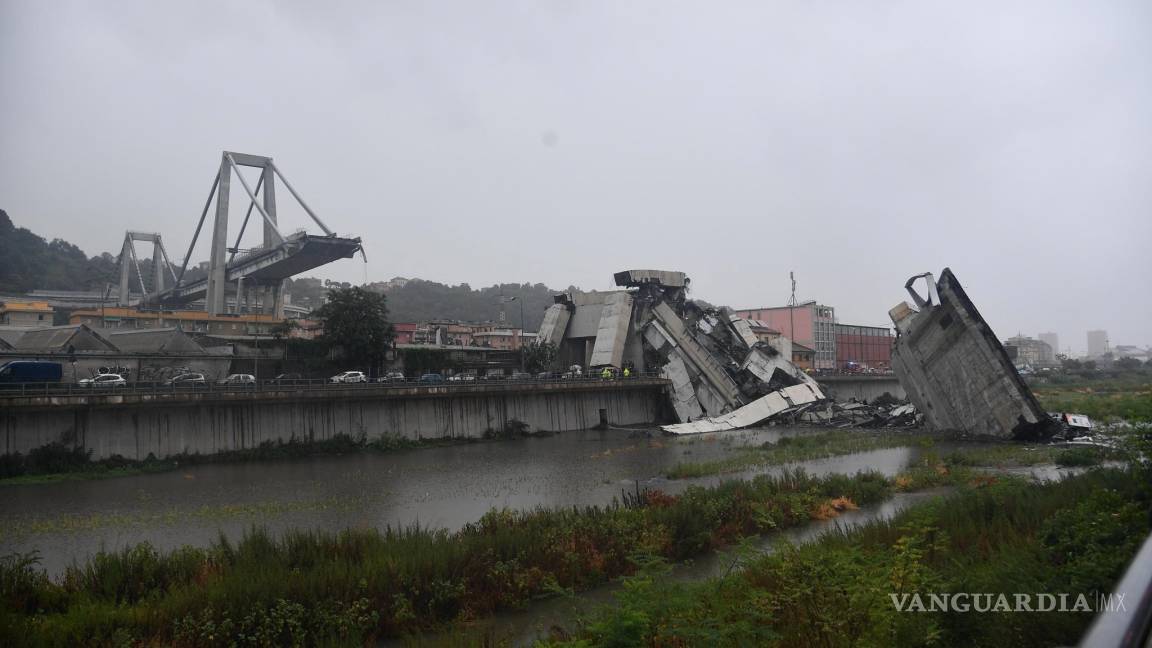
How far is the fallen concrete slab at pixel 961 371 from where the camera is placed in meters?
33.9

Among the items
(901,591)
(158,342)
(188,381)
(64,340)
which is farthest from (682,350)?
(901,591)

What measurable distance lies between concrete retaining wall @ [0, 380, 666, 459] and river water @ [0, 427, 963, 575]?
83.6 inches

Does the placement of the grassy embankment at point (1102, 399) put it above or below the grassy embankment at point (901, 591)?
below

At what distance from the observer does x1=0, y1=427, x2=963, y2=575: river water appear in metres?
19.1

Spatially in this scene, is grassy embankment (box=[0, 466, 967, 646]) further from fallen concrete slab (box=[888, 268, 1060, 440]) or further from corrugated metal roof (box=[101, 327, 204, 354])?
corrugated metal roof (box=[101, 327, 204, 354])

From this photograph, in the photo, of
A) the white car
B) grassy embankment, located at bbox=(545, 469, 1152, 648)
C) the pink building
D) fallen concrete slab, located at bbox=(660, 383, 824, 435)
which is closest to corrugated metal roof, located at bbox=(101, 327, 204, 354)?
the white car

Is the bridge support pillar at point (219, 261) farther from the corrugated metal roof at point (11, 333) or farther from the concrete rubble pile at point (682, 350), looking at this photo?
the concrete rubble pile at point (682, 350)

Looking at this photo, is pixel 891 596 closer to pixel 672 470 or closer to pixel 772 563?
pixel 772 563

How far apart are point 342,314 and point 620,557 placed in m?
37.1

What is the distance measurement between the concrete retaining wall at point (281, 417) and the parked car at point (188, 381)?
2145 mm

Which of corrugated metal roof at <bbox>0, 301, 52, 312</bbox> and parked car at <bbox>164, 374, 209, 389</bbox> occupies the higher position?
corrugated metal roof at <bbox>0, 301, 52, 312</bbox>

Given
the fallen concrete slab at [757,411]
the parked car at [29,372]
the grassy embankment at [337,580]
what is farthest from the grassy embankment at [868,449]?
the parked car at [29,372]

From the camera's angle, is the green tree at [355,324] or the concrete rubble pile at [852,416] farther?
the concrete rubble pile at [852,416]

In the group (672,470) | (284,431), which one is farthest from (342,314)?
(672,470)
